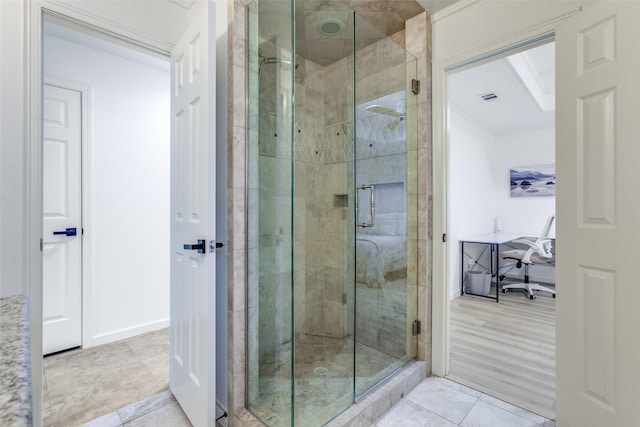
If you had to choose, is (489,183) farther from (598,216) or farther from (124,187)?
(124,187)

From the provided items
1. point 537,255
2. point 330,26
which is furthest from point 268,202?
point 537,255

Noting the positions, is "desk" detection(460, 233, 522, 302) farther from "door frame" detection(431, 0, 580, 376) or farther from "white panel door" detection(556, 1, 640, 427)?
"white panel door" detection(556, 1, 640, 427)

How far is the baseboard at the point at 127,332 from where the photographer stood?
253cm

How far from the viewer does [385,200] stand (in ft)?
7.55

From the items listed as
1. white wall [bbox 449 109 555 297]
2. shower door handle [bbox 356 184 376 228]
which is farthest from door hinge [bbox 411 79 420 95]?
white wall [bbox 449 109 555 297]

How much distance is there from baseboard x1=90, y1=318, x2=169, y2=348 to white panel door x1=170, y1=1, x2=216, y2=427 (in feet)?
3.71

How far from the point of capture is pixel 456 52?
2.04 metres

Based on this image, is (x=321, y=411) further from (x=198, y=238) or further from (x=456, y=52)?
(x=456, y=52)

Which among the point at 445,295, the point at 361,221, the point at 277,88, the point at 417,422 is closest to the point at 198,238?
the point at 277,88

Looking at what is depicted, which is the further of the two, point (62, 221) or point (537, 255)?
point (537, 255)

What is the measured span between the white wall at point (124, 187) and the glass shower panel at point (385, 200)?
1926 millimetres

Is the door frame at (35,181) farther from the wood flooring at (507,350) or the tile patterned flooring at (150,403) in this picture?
the wood flooring at (507,350)

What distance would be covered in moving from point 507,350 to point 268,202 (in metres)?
2.37

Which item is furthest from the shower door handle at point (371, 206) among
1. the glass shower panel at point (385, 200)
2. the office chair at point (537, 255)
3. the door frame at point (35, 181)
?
the office chair at point (537, 255)
